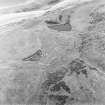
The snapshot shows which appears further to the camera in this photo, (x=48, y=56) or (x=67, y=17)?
(x=67, y=17)

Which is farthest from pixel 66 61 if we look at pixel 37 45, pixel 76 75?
pixel 37 45

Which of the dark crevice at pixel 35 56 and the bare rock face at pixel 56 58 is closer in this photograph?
the bare rock face at pixel 56 58

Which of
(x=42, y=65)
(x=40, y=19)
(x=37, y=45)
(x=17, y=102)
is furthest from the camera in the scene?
(x=40, y=19)

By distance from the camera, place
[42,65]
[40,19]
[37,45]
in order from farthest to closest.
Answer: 1. [40,19]
2. [37,45]
3. [42,65]

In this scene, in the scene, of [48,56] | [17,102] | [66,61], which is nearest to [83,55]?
[66,61]

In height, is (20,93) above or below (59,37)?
below

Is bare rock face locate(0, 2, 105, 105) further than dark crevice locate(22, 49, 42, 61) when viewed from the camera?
No

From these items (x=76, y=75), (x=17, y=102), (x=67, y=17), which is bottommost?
(x=17, y=102)

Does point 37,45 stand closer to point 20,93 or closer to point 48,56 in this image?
point 48,56

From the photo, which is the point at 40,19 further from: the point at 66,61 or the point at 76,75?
the point at 76,75
